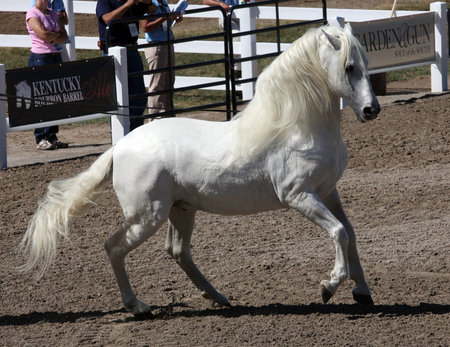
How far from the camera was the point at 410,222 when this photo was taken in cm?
797

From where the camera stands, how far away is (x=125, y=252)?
602 cm

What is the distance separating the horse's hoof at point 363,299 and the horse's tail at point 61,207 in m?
1.77

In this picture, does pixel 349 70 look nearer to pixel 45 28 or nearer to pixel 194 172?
pixel 194 172

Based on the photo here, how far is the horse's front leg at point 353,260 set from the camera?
19.5 ft

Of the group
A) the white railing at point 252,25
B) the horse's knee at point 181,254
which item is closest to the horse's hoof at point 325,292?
the horse's knee at point 181,254

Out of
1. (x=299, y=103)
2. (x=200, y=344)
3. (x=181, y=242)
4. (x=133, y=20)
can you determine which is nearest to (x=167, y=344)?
(x=200, y=344)

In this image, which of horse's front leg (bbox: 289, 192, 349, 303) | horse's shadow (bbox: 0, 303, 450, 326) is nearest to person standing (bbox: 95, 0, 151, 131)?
horse's shadow (bbox: 0, 303, 450, 326)

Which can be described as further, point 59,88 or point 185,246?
point 59,88

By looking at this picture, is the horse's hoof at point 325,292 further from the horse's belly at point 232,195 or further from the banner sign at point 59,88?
the banner sign at point 59,88

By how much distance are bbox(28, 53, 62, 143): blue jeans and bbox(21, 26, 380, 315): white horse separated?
18.9ft

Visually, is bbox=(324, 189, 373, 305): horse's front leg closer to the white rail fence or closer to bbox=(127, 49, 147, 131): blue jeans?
bbox=(127, 49, 147, 131): blue jeans

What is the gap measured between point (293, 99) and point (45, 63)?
21.3 ft

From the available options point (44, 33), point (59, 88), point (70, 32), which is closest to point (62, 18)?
point (44, 33)

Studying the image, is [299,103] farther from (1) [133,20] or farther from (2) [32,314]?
(1) [133,20]
